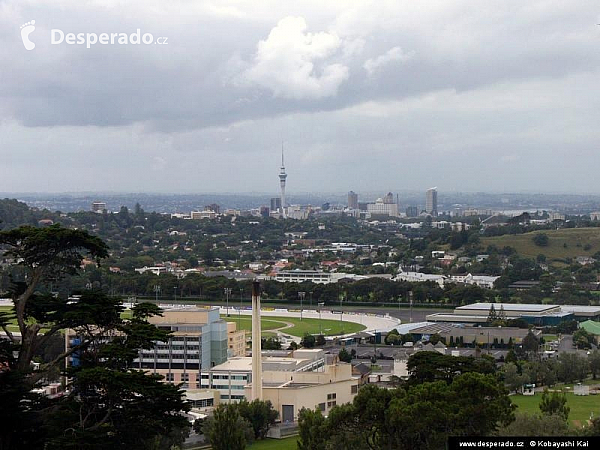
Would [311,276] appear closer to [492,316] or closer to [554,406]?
[492,316]

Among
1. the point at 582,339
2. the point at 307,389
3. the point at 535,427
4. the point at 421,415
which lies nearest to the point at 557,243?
the point at 582,339

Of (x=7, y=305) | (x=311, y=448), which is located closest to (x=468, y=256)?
(x=7, y=305)

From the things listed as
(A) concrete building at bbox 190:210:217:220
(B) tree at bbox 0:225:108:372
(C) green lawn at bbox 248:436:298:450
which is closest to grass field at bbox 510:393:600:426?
(C) green lawn at bbox 248:436:298:450

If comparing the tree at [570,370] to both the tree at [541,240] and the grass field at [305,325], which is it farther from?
the tree at [541,240]

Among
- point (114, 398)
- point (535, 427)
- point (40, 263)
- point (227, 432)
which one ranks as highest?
point (40, 263)

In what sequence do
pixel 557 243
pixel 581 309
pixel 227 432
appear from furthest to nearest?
pixel 557 243
pixel 581 309
pixel 227 432

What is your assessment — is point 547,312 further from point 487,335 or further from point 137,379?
point 137,379

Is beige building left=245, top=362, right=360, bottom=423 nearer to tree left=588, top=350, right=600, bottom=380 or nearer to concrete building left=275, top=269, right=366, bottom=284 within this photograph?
tree left=588, top=350, right=600, bottom=380
